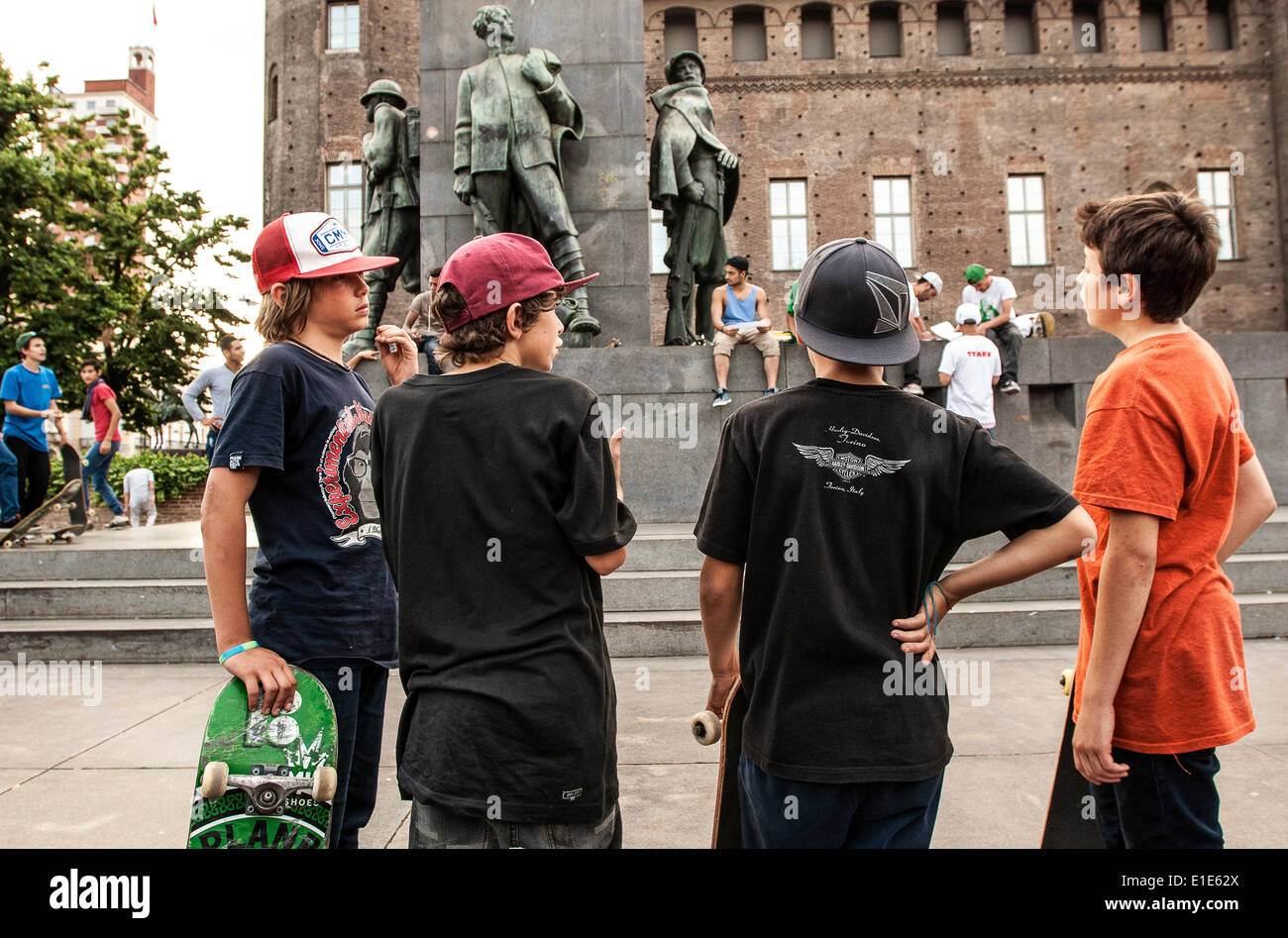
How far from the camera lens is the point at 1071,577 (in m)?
6.52

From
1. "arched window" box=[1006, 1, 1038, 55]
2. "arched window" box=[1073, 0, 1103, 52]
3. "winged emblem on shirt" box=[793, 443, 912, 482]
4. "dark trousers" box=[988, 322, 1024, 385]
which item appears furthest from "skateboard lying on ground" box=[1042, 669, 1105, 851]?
A: "arched window" box=[1073, 0, 1103, 52]

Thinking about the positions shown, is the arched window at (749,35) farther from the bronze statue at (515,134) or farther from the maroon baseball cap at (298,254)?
the maroon baseball cap at (298,254)

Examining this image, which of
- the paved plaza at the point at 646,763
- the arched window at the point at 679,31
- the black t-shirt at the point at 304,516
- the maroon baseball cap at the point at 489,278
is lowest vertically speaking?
the paved plaza at the point at 646,763

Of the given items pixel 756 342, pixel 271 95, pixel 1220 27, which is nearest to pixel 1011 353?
pixel 756 342

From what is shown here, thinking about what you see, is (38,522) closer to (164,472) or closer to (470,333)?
(470,333)

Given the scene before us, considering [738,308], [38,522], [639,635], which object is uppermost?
[738,308]

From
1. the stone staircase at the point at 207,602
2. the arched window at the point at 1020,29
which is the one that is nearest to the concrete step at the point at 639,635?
the stone staircase at the point at 207,602

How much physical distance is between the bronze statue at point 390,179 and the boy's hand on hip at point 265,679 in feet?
28.0

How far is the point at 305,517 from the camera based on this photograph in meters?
2.10

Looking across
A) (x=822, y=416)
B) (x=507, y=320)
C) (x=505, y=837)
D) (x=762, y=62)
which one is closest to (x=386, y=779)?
(x=505, y=837)

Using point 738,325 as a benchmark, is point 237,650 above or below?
below

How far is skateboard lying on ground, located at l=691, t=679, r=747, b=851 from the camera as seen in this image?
193 cm

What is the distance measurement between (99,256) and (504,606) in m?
29.3

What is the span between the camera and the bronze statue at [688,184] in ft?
31.6
